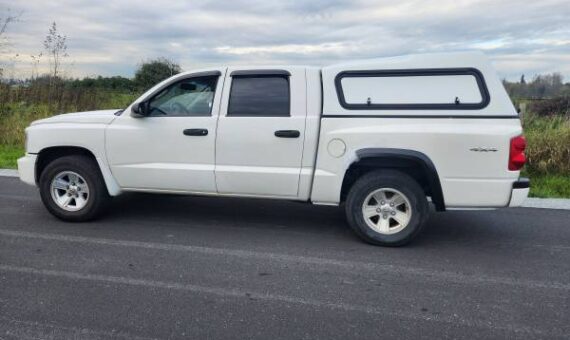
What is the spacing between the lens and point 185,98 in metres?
5.50

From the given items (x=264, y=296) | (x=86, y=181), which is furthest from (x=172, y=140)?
(x=264, y=296)

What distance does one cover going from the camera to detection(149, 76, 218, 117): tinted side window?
5.41 m

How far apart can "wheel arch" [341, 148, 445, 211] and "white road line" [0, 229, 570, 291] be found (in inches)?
34.6

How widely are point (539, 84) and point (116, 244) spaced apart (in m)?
10.5

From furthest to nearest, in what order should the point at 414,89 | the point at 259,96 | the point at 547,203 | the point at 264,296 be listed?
1. the point at 547,203
2. the point at 259,96
3. the point at 414,89
4. the point at 264,296

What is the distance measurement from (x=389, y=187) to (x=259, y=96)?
5.45 feet

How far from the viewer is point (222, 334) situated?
3201 millimetres

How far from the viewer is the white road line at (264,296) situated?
3365 mm

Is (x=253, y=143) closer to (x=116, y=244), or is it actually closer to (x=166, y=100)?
(x=166, y=100)

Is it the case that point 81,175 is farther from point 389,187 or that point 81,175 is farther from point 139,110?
point 389,187

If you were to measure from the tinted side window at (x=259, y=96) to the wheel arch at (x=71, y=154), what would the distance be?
5.22 ft

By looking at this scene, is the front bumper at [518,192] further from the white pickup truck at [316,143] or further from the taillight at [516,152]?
the taillight at [516,152]

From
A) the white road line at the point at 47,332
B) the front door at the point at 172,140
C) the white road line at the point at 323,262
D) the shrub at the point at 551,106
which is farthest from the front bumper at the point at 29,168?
the shrub at the point at 551,106

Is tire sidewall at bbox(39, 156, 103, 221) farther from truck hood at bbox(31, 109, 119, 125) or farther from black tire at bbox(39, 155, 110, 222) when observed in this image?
truck hood at bbox(31, 109, 119, 125)
